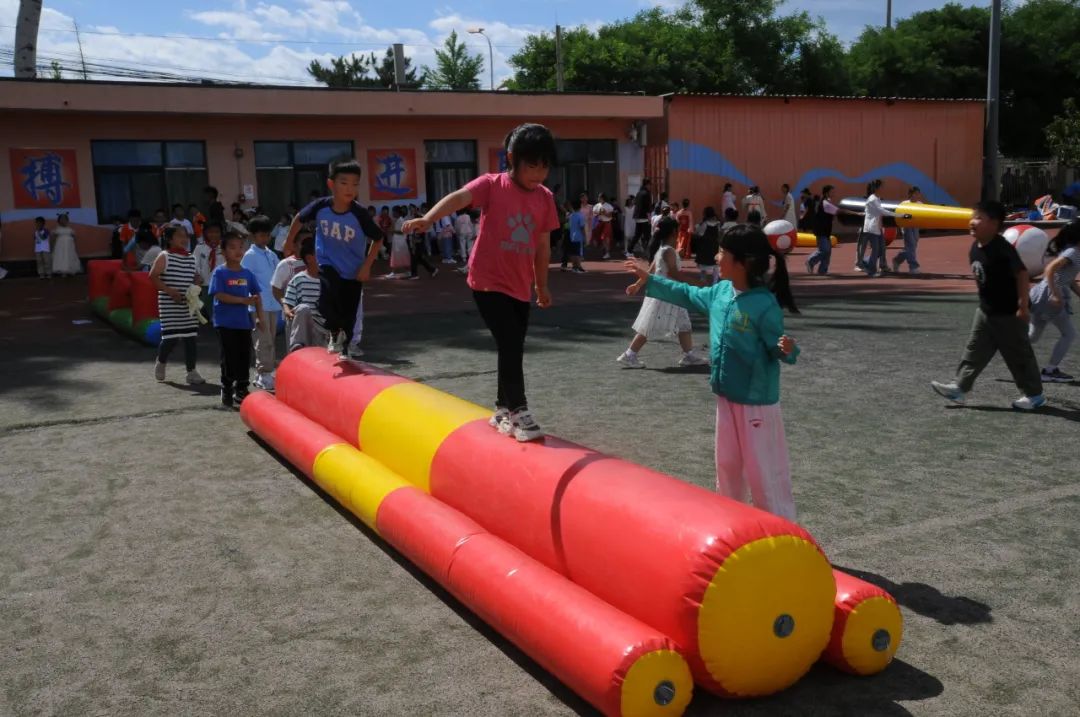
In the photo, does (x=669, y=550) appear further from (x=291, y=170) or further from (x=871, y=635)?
(x=291, y=170)

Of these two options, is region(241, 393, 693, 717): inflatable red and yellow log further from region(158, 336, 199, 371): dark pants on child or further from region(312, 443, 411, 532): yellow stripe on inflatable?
region(158, 336, 199, 371): dark pants on child

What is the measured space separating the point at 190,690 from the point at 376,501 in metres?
1.73

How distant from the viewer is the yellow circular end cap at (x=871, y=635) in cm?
382

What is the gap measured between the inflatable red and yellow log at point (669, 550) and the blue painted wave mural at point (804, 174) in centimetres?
2749

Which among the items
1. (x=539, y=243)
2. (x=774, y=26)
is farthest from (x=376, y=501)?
(x=774, y=26)

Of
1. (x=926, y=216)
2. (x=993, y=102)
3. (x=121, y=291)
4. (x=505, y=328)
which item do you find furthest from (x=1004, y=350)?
(x=993, y=102)

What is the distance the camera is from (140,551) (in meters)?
5.48

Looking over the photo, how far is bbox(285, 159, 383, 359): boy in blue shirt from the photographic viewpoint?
302 inches

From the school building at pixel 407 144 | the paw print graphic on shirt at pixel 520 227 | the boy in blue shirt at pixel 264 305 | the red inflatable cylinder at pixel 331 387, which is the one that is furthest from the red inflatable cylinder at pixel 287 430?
the school building at pixel 407 144

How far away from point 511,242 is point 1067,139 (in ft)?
134

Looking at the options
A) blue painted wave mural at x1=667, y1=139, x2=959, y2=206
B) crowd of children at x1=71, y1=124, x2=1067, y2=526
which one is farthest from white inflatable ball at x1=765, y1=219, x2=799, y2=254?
blue painted wave mural at x1=667, y1=139, x2=959, y2=206

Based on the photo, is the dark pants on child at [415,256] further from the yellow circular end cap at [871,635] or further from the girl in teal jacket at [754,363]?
the yellow circular end cap at [871,635]

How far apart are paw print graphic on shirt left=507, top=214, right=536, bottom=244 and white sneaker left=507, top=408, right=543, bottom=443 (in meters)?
0.93

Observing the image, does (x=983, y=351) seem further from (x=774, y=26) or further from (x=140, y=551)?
(x=774, y=26)
